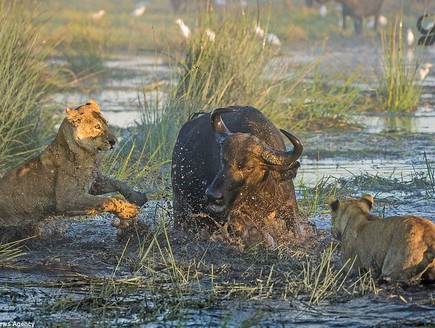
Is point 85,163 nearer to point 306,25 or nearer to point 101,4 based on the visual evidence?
point 306,25

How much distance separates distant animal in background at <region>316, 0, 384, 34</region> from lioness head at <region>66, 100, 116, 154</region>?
866 inches

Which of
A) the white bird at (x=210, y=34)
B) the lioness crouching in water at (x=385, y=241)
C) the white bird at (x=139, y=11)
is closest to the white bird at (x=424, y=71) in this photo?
the white bird at (x=210, y=34)

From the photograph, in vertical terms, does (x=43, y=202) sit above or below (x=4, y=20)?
below

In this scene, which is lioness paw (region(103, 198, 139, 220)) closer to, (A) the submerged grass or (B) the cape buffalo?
(B) the cape buffalo

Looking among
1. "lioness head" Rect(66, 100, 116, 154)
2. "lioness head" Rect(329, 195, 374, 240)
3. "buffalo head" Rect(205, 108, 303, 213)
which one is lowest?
"lioness head" Rect(329, 195, 374, 240)

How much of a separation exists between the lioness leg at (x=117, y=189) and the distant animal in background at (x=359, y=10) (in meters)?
21.8

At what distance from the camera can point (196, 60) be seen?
12039mm

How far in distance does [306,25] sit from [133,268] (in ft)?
77.4

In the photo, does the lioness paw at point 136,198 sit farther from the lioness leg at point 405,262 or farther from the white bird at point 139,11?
the white bird at point 139,11

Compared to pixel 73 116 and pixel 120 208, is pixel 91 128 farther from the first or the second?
pixel 120 208

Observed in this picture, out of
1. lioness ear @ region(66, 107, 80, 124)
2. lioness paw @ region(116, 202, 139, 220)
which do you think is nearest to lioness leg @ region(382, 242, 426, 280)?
lioness paw @ region(116, 202, 139, 220)

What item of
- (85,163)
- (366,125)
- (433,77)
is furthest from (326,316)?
(433,77)

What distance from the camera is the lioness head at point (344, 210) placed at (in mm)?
6418

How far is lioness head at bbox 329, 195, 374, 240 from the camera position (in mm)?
6418
